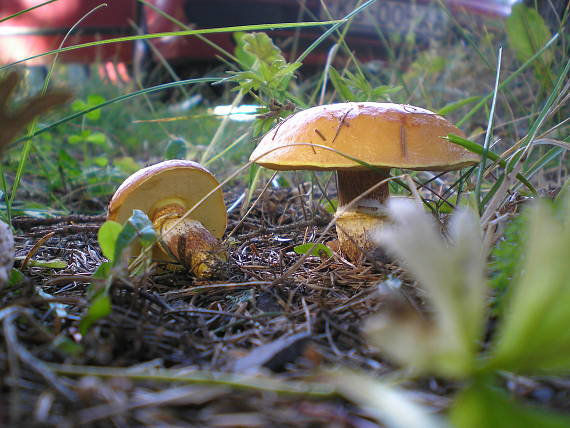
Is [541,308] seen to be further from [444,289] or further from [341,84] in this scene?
[341,84]

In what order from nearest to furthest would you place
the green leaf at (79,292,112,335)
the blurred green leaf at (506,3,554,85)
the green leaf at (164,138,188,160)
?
the green leaf at (79,292,112,335)
the green leaf at (164,138,188,160)
the blurred green leaf at (506,3,554,85)

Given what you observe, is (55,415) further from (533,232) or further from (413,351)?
(533,232)

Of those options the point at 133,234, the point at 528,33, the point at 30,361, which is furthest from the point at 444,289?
the point at 528,33

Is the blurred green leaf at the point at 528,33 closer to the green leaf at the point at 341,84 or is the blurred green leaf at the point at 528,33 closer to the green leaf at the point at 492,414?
the green leaf at the point at 341,84

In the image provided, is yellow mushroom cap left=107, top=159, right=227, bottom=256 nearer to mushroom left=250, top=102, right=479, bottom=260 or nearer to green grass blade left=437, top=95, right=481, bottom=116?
mushroom left=250, top=102, right=479, bottom=260

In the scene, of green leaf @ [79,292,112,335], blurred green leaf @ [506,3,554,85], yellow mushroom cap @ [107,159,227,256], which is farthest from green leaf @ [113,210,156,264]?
blurred green leaf @ [506,3,554,85]

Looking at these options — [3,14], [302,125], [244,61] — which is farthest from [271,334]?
[3,14]
